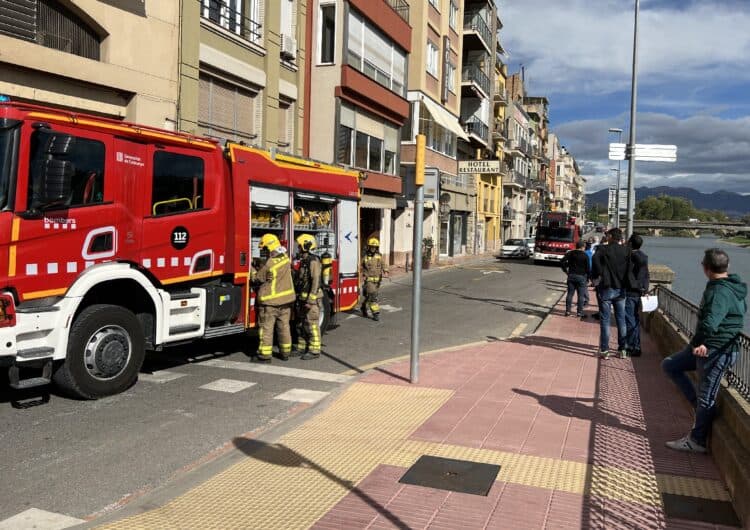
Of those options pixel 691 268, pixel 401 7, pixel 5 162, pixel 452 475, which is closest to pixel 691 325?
pixel 452 475

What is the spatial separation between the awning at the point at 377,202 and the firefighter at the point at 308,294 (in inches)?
570

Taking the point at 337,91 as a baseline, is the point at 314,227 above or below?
below

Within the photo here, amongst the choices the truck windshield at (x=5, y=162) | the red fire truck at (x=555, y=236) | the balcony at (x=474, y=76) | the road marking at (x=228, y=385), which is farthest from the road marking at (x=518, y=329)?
the balcony at (x=474, y=76)

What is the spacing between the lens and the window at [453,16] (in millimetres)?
36250

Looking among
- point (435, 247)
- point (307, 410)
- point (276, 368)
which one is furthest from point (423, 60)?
point (307, 410)

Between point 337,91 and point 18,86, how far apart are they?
11886mm

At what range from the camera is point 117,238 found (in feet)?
23.5

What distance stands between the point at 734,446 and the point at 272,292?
5.69 metres

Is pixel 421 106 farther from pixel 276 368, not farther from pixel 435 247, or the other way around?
pixel 276 368

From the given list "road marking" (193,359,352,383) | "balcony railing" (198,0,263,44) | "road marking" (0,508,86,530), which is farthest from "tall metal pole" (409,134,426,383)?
"balcony railing" (198,0,263,44)

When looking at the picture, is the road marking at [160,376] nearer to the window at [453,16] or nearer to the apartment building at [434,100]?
the apartment building at [434,100]

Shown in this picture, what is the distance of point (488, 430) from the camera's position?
19.8 ft

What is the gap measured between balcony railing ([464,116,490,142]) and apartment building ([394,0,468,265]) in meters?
5.22

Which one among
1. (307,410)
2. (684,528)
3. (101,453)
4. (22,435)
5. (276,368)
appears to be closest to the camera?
(684,528)
